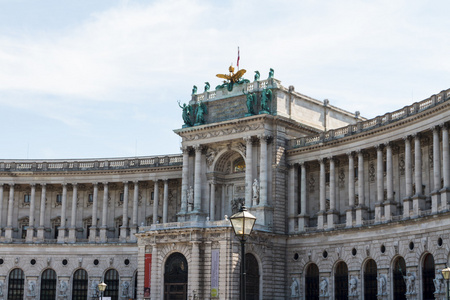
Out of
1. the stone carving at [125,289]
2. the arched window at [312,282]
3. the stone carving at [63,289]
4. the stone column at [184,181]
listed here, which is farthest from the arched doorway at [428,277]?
the stone carving at [63,289]

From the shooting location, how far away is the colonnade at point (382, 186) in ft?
218

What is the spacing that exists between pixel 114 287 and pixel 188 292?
19.4 meters

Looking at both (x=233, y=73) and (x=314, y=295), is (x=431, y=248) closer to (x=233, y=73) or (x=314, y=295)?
(x=314, y=295)

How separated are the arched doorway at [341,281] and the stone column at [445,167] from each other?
15730 mm

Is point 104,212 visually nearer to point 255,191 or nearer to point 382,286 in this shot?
point 255,191

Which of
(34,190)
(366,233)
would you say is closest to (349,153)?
(366,233)

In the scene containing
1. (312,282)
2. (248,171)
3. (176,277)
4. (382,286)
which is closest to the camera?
(382,286)

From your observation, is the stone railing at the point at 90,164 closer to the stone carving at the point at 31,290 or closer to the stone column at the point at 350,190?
the stone carving at the point at 31,290

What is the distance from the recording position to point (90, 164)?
98188 mm

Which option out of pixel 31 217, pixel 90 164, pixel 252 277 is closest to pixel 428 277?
pixel 252 277

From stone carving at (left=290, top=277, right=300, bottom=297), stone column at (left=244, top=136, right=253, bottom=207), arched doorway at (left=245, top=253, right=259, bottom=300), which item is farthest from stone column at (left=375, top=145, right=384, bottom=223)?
stone column at (left=244, top=136, right=253, bottom=207)

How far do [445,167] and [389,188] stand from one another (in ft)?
27.6

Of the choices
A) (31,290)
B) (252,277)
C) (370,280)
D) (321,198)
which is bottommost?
(31,290)

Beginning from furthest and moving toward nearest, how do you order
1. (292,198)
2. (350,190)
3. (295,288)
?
(292,198)
(295,288)
(350,190)
